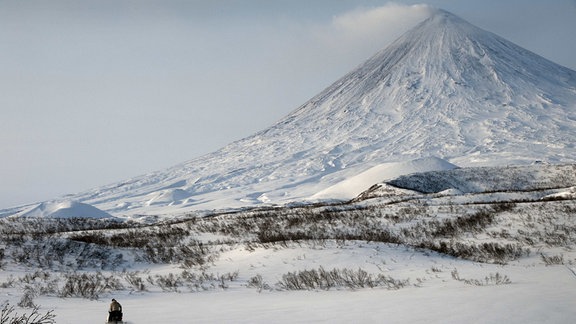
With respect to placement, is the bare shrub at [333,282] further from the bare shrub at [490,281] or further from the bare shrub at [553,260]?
the bare shrub at [553,260]

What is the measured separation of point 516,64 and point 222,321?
170m

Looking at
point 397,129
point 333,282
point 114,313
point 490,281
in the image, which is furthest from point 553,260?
point 397,129

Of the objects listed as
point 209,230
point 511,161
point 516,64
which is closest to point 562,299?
point 209,230

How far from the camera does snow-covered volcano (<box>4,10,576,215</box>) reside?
118788 millimetres

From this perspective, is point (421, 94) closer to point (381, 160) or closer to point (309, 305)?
point (381, 160)

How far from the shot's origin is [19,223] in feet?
88.4

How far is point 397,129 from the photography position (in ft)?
444

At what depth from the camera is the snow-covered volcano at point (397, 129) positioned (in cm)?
11879

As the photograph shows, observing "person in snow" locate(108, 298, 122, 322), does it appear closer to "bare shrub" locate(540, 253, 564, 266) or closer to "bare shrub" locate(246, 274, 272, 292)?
"bare shrub" locate(246, 274, 272, 292)

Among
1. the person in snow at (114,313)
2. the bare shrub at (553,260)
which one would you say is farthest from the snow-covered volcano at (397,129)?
the person in snow at (114,313)

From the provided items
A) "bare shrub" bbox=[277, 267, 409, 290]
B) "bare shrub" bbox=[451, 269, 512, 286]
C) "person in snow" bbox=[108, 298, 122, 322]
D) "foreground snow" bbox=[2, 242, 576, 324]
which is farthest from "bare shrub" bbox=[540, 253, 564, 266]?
"person in snow" bbox=[108, 298, 122, 322]

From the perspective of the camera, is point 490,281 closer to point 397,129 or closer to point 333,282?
point 333,282

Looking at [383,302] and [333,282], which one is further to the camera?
[333,282]

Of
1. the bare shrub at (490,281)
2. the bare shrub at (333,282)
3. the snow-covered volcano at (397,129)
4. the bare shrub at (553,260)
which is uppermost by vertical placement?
the snow-covered volcano at (397,129)
